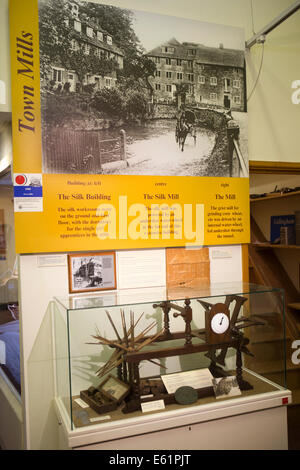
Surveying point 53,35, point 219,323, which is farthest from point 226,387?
point 53,35

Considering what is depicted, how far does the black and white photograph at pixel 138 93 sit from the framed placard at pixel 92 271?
463 millimetres

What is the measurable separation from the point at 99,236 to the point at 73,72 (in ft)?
2.91

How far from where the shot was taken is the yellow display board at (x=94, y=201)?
Result: 2.03 metres

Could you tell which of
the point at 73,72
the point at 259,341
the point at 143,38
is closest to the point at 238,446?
the point at 259,341

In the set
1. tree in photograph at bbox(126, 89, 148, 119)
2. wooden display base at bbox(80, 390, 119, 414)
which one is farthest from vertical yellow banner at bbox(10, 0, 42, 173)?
wooden display base at bbox(80, 390, 119, 414)

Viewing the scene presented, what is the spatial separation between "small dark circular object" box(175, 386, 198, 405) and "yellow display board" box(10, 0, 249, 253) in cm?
80

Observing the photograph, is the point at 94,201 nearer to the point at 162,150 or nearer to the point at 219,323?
the point at 162,150

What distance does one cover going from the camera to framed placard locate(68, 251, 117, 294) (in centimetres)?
216

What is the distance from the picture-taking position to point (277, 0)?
8.73ft

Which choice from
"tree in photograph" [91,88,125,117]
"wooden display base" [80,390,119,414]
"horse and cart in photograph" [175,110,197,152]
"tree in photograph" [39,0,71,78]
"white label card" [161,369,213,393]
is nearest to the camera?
"wooden display base" [80,390,119,414]

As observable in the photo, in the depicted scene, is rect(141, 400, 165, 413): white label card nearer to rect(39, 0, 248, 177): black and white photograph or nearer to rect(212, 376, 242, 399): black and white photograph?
rect(212, 376, 242, 399): black and white photograph

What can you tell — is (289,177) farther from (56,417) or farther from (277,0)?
(56,417)

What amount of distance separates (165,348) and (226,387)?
35 centimetres

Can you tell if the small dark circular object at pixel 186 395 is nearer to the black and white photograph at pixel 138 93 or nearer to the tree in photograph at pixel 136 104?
the black and white photograph at pixel 138 93
